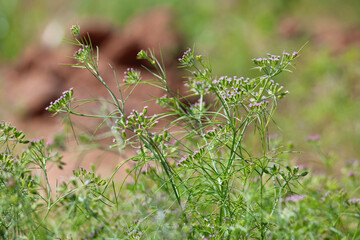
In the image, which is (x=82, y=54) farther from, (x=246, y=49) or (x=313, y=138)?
(x=246, y=49)

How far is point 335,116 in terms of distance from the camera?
17.8ft

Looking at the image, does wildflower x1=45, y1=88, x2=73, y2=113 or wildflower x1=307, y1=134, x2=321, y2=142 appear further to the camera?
wildflower x1=307, y1=134, x2=321, y2=142

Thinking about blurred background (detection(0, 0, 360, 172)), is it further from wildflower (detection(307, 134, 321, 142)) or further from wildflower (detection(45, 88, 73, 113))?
wildflower (detection(45, 88, 73, 113))

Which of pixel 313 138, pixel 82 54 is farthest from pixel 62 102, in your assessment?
pixel 313 138

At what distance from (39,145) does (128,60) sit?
491cm

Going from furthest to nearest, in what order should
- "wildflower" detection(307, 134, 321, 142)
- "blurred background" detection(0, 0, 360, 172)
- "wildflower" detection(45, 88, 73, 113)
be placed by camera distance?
"blurred background" detection(0, 0, 360, 172), "wildflower" detection(307, 134, 321, 142), "wildflower" detection(45, 88, 73, 113)

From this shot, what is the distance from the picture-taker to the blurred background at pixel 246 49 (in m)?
5.52

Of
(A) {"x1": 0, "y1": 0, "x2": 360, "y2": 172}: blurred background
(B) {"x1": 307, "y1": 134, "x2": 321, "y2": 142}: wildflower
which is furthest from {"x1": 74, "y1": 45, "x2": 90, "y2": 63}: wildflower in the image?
(A) {"x1": 0, "y1": 0, "x2": 360, "y2": 172}: blurred background

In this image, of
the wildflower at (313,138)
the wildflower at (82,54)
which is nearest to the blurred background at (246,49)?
the wildflower at (313,138)

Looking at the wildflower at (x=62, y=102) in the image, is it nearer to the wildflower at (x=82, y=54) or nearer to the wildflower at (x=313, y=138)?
the wildflower at (x=82, y=54)

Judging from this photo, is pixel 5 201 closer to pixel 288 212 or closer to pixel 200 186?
pixel 200 186

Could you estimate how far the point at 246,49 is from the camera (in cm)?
702

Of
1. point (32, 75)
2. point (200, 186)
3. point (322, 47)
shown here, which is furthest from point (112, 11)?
point (200, 186)

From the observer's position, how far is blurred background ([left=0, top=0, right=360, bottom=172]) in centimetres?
552
